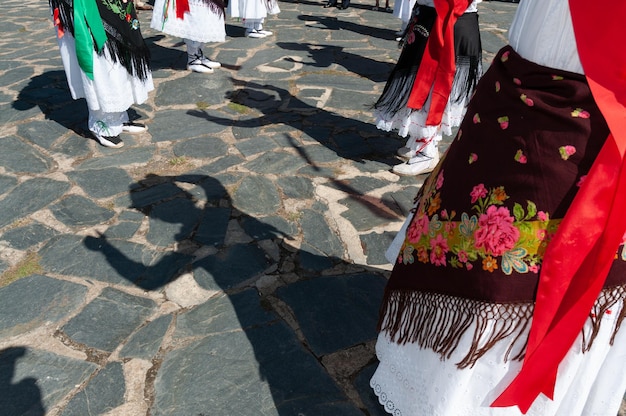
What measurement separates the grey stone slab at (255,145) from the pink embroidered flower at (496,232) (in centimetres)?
304

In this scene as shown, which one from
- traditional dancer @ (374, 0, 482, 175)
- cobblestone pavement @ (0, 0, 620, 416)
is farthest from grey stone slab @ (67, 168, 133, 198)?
traditional dancer @ (374, 0, 482, 175)

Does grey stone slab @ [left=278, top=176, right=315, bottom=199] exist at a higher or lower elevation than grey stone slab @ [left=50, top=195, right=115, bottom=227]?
higher

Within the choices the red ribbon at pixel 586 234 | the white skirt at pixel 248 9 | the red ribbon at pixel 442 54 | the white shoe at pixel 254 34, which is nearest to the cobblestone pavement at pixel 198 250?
the red ribbon at pixel 442 54

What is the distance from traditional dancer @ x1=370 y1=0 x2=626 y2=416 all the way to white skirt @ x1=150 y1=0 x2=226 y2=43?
4.97m

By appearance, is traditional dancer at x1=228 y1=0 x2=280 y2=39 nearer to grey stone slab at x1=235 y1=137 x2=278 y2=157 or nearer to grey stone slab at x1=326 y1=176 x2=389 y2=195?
grey stone slab at x1=235 y1=137 x2=278 y2=157

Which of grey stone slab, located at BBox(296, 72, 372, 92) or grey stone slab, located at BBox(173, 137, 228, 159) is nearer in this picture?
grey stone slab, located at BBox(173, 137, 228, 159)

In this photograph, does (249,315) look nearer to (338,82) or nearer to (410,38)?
(410,38)

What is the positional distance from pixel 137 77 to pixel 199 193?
4.53 feet

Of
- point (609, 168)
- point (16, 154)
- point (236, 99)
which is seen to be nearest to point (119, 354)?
point (609, 168)

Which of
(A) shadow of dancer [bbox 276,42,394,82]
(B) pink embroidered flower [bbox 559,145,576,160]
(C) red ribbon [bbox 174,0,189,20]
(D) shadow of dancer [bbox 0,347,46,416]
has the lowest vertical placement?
(D) shadow of dancer [bbox 0,347,46,416]

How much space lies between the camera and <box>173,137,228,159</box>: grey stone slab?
4289 mm

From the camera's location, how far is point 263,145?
14.7ft

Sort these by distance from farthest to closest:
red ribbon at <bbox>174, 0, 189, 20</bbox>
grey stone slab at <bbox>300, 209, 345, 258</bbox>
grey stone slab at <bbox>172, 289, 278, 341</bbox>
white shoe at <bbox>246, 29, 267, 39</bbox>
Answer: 1. white shoe at <bbox>246, 29, 267, 39</bbox>
2. red ribbon at <bbox>174, 0, 189, 20</bbox>
3. grey stone slab at <bbox>300, 209, 345, 258</bbox>
4. grey stone slab at <bbox>172, 289, 278, 341</bbox>

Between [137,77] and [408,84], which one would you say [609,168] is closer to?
[408,84]
